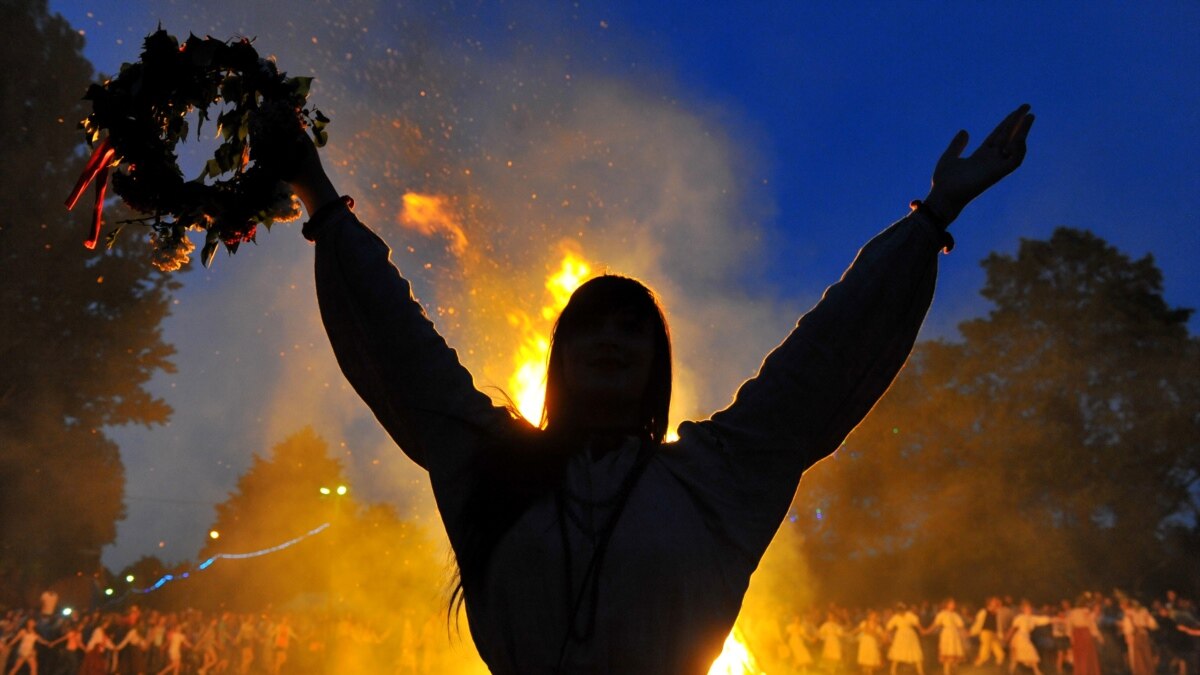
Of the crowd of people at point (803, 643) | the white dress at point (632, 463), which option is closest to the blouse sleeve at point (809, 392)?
the white dress at point (632, 463)

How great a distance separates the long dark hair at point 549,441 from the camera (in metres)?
1.75

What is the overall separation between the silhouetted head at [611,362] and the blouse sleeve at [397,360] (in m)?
0.17

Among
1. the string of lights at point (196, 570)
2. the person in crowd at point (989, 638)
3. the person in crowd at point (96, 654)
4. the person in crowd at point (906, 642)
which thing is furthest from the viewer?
the string of lights at point (196, 570)

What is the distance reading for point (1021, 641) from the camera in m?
20.2

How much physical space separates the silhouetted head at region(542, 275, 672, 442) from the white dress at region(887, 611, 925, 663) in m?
22.7

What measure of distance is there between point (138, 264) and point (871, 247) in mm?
31397

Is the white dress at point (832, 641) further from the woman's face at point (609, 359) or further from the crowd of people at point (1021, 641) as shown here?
the woman's face at point (609, 359)

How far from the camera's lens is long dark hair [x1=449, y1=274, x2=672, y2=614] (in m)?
1.75

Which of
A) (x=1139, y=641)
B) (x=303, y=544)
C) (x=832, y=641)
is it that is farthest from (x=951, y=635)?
(x=303, y=544)

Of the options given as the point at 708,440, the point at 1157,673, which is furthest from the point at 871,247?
the point at 1157,673

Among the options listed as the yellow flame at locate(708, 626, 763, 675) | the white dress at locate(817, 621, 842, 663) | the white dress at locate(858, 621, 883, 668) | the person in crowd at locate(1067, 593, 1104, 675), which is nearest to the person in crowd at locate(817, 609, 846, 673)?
the white dress at locate(817, 621, 842, 663)

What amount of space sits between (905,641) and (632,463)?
906 inches

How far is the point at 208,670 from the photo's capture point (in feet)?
86.4

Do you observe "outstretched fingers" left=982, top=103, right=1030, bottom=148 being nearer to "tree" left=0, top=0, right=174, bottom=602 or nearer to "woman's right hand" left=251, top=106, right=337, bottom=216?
"woman's right hand" left=251, top=106, right=337, bottom=216
